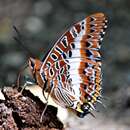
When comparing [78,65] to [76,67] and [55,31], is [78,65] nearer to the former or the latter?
[76,67]

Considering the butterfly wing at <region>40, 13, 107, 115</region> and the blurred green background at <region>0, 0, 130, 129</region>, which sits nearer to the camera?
the butterfly wing at <region>40, 13, 107, 115</region>

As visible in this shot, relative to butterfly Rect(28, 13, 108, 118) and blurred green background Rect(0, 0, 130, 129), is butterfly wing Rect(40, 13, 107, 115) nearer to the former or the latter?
butterfly Rect(28, 13, 108, 118)

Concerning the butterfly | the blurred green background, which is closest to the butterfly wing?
the butterfly

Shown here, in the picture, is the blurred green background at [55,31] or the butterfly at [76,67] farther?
the blurred green background at [55,31]

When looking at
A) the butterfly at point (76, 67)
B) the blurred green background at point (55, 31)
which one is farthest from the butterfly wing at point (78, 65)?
the blurred green background at point (55, 31)

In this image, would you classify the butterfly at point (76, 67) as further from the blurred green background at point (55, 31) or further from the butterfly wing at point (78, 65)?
the blurred green background at point (55, 31)

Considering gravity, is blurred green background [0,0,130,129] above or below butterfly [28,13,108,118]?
above

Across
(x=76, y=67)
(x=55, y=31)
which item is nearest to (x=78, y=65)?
(x=76, y=67)
